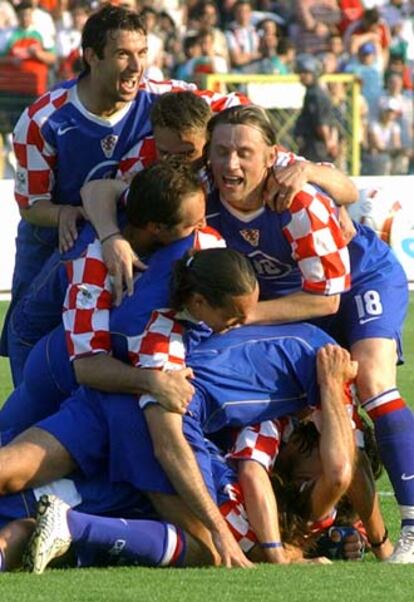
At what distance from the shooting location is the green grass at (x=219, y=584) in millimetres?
6066

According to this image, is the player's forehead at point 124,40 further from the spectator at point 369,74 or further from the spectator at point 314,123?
the spectator at point 369,74

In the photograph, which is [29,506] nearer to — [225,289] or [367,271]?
[225,289]

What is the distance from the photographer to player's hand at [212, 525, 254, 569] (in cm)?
678

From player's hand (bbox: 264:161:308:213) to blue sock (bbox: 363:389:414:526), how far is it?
0.88 metres

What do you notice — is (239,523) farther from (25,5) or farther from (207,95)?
(25,5)

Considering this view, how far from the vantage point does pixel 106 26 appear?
8180 mm

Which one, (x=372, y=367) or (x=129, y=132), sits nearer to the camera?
(x=372, y=367)

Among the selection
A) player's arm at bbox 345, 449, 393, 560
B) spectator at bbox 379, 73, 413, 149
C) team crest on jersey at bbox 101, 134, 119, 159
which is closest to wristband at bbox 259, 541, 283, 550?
player's arm at bbox 345, 449, 393, 560

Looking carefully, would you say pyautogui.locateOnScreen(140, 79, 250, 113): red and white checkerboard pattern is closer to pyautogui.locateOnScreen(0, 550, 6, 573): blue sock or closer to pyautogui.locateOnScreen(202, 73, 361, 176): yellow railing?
pyautogui.locateOnScreen(0, 550, 6, 573): blue sock

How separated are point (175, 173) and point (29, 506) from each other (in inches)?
55.4

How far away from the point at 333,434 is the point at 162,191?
1151 mm

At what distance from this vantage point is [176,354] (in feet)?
23.1

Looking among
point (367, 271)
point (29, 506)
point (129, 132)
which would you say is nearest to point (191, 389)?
point (29, 506)

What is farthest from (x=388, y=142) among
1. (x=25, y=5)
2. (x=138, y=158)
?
(x=138, y=158)
